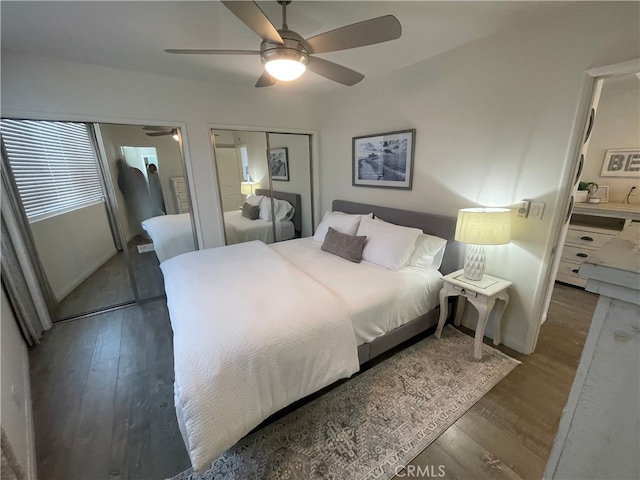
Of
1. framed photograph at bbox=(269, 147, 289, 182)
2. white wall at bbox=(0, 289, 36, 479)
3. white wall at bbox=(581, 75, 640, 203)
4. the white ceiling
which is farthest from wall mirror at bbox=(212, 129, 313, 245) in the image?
white wall at bbox=(581, 75, 640, 203)

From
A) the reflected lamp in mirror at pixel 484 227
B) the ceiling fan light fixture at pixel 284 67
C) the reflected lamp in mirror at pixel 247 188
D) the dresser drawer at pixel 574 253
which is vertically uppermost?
the ceiling fan light fixture at pixel 284 67

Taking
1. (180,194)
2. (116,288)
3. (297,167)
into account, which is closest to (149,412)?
(116,288)

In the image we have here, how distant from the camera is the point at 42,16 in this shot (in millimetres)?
1635

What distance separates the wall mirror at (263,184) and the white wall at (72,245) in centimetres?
165

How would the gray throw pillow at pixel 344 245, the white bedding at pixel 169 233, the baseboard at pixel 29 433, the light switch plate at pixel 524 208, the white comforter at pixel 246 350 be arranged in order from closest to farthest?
the white comforter at pixel 246 350, the baseboard at pixel 29 433, the light switch plate at pixel 524 208, the gray throw pillow at pixel 344 245, the white bedding at pixel 169 233

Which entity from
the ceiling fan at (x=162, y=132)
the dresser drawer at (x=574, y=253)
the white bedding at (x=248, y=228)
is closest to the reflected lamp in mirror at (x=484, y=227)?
the dresser drawer at (x=574, y=253)

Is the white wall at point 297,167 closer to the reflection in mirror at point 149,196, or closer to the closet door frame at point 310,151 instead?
the closet door frame at point 310,151

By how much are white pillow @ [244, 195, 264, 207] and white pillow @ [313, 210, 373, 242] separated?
1.08 metres

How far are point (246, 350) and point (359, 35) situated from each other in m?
1.76

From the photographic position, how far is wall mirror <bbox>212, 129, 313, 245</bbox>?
3318 mm

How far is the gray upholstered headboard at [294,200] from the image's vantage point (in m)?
3.70

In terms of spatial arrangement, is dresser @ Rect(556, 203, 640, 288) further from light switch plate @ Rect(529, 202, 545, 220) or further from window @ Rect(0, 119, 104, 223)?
window @ Rect(0, 119, 104, 223)

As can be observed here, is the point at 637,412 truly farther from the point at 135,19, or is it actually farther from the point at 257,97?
the point at 257,97

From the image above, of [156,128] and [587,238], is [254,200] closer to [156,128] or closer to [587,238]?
[156,128]
